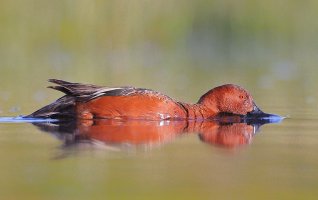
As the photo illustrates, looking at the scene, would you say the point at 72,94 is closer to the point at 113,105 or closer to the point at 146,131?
the point at 113,105

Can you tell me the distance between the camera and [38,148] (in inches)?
301

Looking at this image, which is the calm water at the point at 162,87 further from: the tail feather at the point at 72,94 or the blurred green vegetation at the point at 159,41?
the tail feather at the point at 72,94

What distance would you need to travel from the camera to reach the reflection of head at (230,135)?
807cm

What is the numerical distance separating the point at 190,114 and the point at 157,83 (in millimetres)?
5933

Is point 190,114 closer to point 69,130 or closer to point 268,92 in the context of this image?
point 69,130

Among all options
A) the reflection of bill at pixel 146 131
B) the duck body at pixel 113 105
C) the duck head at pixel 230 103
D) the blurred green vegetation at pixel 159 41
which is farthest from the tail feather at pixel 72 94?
the blurred green vegetation at pixel 159 41

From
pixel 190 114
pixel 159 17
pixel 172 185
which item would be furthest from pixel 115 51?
pixel 172 185

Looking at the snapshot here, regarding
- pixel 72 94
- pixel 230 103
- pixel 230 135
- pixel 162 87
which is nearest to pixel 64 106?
pixel 72 94

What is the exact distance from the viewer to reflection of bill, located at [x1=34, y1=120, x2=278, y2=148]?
26.5 feet

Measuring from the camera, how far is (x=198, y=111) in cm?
985

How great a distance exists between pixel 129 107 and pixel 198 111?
0.82 meters

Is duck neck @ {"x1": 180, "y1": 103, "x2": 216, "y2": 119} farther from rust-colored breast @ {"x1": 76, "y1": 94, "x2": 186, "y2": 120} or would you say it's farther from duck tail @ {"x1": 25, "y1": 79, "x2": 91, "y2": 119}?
duck tail @ {"x1": 25, "y1": 79, "x2": 91, "y2": 119}

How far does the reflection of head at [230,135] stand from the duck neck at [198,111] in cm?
48

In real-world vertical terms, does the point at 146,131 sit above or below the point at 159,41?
below
